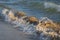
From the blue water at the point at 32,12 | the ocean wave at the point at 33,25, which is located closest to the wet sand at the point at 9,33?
the ocean wave at the point at 33,25

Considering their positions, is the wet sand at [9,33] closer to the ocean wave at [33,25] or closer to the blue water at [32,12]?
the ocean wave at [33,25]

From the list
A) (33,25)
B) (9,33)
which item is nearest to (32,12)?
(33,25)

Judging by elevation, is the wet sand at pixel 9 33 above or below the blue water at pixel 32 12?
below

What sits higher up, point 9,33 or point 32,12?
point 32,12

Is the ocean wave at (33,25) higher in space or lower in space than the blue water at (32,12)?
lower

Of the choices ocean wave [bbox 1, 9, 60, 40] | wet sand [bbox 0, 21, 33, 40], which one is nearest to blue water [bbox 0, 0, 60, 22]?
ocean wave [bbox 1, 9, 60, 40]

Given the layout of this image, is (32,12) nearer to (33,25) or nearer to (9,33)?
(33,25)

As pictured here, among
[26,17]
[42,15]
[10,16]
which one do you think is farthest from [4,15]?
[42,15]

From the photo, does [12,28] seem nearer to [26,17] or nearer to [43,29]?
[26,17]

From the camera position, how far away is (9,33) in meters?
1.49

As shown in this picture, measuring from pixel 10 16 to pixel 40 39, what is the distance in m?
0.30

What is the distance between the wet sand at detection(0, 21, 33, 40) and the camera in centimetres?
148

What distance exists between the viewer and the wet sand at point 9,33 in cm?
148

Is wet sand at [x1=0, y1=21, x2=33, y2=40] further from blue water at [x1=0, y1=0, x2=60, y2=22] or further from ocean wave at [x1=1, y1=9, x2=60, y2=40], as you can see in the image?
blue water at [x1=0, y1=0, x2=60, y2=22]
